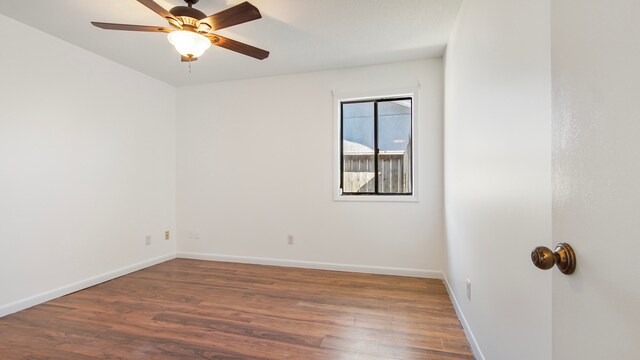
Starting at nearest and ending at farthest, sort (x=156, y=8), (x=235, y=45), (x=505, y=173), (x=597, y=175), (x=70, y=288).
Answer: (x=597, y=175)
(x=505, y=173)
(x=156, y=8)
(x=235, y=45)
(x=70, y=288)

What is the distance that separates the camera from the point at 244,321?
220 centimetres

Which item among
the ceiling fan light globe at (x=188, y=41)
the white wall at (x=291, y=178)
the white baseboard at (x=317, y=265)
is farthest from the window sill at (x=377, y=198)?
the ceiling fan light globe at (x=188, y=41)

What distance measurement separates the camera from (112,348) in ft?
6.09

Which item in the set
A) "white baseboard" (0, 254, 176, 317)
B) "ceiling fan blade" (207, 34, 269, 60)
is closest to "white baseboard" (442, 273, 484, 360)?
"ceiling fan blade" (207, 34, 269, 60)

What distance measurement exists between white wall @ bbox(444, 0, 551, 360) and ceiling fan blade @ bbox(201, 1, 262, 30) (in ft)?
4.56

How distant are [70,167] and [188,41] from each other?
80.1 inches

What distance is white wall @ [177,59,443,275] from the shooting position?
3191 mm

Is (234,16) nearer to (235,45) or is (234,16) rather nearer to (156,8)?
(235,45)

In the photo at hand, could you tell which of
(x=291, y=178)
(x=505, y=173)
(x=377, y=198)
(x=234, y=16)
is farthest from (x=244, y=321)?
(x=234, y=16)

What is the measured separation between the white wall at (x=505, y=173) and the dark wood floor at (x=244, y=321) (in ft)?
1.39

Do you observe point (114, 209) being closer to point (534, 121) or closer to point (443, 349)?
point (443, 349)

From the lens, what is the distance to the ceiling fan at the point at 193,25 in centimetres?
176

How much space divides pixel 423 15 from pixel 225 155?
2.93 m

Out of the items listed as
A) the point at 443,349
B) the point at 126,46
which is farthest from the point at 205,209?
the point at 443,349
